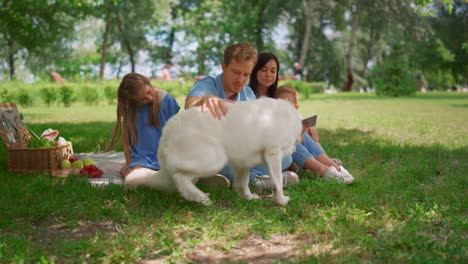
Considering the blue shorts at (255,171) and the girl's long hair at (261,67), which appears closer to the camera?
the blue shorts at (255,171)

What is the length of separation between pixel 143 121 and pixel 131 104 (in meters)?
0.25

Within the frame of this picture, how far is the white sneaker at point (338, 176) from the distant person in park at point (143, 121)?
1.86 meters

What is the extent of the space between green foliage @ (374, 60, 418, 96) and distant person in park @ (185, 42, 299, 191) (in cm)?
2080

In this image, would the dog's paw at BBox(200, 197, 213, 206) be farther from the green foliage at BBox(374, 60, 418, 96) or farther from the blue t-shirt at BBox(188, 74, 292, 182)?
the green foliage at BBox(374, 60, 418, 96)

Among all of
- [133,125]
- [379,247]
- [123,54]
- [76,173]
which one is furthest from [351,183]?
[123,54]

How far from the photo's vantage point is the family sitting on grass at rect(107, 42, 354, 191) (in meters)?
3.87

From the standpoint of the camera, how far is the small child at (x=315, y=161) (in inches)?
166

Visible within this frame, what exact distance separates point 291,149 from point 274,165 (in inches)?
11.5

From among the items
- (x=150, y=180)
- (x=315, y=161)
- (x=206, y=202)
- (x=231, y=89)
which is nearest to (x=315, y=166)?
(x=315, y=161)

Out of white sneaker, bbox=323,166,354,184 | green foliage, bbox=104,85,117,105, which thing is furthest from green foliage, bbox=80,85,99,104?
white sneaker, bbox=323,166,354,184

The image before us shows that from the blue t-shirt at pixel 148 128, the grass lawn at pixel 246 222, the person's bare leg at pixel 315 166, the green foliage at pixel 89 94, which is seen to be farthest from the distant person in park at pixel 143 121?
the green foliage at pixel 89 94

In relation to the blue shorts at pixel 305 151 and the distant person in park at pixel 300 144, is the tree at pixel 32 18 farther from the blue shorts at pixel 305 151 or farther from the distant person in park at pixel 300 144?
the blue shorts at pixel 305 151

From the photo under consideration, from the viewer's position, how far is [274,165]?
3199 mm

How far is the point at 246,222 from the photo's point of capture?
295 centimetres
